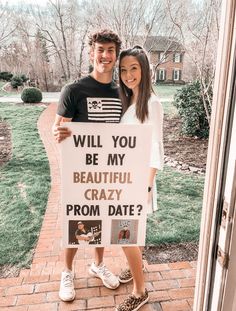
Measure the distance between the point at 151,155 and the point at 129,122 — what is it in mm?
218

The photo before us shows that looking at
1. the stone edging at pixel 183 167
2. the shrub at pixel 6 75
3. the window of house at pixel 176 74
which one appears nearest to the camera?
the shrub at pixel 6 75

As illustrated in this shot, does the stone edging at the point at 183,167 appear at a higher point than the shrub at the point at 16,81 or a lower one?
lower

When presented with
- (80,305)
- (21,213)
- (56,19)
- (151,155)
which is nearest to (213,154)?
(151,155)

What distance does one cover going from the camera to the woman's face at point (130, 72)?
70.9 inches

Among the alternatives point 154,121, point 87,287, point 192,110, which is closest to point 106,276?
point 87,287

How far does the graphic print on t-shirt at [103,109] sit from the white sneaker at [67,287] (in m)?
1.04

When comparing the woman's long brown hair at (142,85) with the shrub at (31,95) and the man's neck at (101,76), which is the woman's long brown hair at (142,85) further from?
the shrub at (31,95)

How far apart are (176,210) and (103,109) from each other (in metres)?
2.31

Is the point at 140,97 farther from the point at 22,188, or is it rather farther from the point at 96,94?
the point at 22,188

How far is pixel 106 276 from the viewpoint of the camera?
2.25 meters

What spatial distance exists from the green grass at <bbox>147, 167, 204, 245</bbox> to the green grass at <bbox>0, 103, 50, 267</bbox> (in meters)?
1.15

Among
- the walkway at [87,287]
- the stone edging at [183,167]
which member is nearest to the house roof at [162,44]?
the stone edging at [183,167]

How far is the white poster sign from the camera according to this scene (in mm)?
1782

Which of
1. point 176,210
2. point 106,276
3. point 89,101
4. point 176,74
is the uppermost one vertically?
point 176,74
